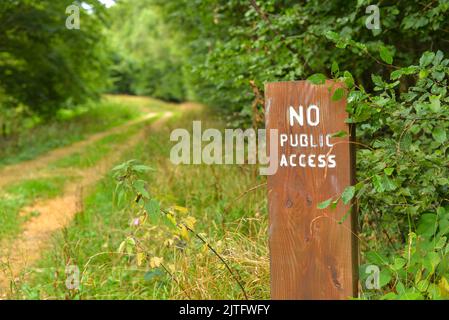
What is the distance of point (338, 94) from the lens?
274 cm

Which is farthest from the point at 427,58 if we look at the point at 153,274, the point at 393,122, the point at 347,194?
the point at 153,274

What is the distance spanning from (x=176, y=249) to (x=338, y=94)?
7.30 feet

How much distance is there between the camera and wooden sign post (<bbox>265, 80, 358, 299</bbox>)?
9.13 ft

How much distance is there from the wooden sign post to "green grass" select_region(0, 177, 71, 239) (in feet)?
14.0

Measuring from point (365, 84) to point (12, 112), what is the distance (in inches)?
561

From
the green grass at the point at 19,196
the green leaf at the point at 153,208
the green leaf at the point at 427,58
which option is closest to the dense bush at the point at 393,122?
the green leaf at the point at 427,58

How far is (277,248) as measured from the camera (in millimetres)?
2891

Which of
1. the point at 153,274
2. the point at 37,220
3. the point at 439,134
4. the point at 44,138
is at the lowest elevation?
the point at 153,274

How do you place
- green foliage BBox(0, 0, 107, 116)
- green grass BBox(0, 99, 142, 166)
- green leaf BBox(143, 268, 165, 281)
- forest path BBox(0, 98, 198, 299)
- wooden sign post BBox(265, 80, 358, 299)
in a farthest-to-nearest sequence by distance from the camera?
green grass BBox(0, 99, 142, 166) → green foliage BBox(0, 0, 107, 116) → forest path BBox(0, 98, 198, 299) → green leaf BBox(143, 268, 165, 281) → wooden sign post BBox(265, 80, 358, 299)

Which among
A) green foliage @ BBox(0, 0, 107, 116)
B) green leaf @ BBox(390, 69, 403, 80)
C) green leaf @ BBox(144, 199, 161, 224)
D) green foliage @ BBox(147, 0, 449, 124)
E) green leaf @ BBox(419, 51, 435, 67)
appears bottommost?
green leaf @ BBox(144, 199, 161, 224)

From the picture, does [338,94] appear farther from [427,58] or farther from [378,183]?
[427,58]

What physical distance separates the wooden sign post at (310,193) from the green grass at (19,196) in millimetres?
4274

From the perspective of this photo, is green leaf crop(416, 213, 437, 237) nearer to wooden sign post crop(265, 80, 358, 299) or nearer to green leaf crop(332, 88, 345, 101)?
wooden sign post crop(265, 80, 358, 299)

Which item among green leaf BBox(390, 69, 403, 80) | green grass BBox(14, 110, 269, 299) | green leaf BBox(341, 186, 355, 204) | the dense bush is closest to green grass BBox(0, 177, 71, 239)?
green grass BBox(14, 110, 269, 299)
